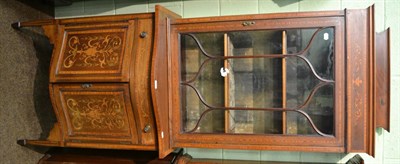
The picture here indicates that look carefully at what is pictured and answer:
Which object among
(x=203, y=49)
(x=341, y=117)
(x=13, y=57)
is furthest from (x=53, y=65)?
(x=341, y=117)

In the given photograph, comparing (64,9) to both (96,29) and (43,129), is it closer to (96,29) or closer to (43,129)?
(96,29)

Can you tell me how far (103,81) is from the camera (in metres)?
1.26

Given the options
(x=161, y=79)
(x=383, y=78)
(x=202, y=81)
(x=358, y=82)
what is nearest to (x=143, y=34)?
(x=161, y=79)

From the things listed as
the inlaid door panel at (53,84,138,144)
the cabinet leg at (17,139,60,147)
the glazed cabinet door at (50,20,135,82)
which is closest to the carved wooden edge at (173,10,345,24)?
the glazed cabinet door at (50,20,135,82)

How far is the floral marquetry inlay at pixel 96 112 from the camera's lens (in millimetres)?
→ 1280

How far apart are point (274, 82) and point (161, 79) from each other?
46cm

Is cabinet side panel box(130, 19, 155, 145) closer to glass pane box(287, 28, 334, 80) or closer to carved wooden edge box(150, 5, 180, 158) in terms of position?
carved wooden edge box(150, 5, 180, 158)

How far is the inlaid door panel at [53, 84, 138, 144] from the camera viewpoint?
4.17ft

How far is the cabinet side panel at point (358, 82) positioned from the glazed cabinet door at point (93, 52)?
85cm

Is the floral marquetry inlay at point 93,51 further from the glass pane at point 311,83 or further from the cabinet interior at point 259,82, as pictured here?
the glass pane at point 311,83

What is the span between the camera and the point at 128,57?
1.25m

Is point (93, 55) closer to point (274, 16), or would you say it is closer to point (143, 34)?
point (143, 34)

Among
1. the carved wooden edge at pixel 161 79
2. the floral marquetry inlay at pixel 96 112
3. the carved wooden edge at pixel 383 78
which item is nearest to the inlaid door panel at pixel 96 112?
the floral marquetry inlay at pixel 96 112

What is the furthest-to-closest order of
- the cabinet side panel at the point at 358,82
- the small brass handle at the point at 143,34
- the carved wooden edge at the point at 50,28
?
the carved wooden edge at the point at 50,28 < the small brass handle at the point at 143,34 < the cabinet side panel at the point at 358,82
